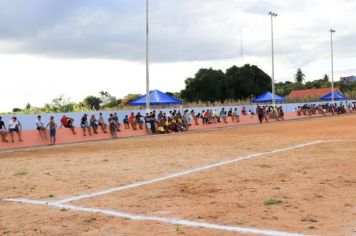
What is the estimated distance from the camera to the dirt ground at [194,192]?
24.9 feet

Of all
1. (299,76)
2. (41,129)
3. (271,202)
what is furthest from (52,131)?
(299,76)

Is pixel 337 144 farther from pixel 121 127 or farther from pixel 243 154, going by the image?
pixel 121 127

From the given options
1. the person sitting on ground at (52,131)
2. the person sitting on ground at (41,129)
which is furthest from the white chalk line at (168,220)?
the person sitting on ground at (41,129)

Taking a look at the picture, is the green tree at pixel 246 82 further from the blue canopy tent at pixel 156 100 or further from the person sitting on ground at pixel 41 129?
the person sitting on ground at pixel 41 129

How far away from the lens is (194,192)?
33.9 ft

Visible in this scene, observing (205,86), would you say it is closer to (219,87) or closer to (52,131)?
(219,87)

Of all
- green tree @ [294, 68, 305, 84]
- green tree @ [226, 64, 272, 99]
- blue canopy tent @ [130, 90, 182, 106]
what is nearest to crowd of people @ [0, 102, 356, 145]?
blue canopy tent @ [130, 90, 182, 106]

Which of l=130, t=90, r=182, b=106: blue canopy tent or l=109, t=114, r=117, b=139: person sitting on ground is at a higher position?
l=130, t=90, r=182, b=106: blue canopy tent

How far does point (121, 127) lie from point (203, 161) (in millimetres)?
18926

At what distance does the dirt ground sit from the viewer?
24.9 feet

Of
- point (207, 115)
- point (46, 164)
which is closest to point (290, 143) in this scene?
point (46, 164)

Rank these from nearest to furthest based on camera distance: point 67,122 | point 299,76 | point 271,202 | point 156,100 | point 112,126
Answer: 1. point 271,202
2. point 67,122
3. point 112,126
4. point 156,100
5. point 299,76

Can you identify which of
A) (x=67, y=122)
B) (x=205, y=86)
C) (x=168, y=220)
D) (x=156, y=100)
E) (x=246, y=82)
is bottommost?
(x=168, y=220)

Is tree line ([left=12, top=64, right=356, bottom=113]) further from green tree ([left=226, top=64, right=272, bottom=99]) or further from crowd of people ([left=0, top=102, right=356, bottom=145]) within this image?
crowd of people ([left=0, top=102, right=356, bottom=145])
